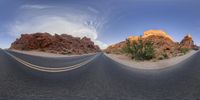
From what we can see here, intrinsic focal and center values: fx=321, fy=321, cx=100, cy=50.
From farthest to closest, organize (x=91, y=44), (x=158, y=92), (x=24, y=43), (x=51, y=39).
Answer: (x=91, y=44) → (x=24, y=43) → (x=51, y=39) → (x=158, y=92)

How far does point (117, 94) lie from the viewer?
6383mm

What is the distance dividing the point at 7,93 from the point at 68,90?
1342 millimetres

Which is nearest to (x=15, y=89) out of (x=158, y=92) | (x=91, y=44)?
(x=158, y=92)

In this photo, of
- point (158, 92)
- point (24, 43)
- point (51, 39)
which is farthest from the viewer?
point (24, 43)

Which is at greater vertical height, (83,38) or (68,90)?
(83,38)

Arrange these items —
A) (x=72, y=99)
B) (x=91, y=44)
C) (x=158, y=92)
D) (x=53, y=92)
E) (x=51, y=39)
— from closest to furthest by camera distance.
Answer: (x=72, y=99)
(x=53, y=92)
(x=158, y=92)
(x=51, y=39)
(x=91, y=44)

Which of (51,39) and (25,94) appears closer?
(25,94)

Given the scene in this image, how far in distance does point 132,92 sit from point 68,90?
4.43 ft

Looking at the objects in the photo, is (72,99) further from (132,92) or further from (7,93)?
(132,92)

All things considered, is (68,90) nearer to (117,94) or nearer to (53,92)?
(53,92)

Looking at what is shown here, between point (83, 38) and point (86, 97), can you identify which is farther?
point (83, 38)

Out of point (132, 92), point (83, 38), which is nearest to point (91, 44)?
point (83, 38)

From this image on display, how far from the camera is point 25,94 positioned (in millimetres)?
5816

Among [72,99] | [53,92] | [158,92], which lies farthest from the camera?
[158,92]
